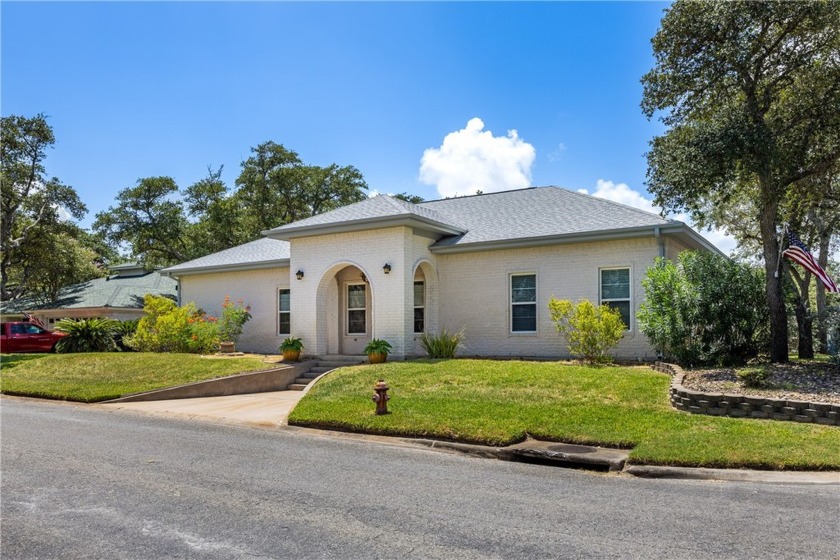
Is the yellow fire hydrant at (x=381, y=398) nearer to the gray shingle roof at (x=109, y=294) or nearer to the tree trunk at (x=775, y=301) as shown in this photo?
the tree trunk at (x=775, y=301)

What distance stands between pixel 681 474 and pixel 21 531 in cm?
661

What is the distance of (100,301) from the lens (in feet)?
88.8

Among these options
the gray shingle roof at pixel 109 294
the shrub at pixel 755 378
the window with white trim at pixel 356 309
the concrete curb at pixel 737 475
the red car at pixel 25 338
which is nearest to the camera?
the concrete curb at pixel 737 475

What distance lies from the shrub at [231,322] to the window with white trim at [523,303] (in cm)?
963

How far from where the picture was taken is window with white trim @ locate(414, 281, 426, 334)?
1836 cm

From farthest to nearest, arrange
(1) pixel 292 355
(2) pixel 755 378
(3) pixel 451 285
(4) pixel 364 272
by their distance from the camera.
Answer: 1. (3) pixel 451 285
2. (1) pixel 292 355
3. (4) pixel 364 272
4. (2) pixel 755 378

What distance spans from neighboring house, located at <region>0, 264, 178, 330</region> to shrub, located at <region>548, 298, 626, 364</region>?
1980 centimetres

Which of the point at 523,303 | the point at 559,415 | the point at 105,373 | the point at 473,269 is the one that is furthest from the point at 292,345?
the point at 559,415

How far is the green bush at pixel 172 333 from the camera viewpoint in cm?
2036

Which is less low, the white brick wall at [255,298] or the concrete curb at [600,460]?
the white brick wall at [255,298]

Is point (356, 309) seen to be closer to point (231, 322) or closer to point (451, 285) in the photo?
point (451, 285)

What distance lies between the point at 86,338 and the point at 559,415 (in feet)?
57.2

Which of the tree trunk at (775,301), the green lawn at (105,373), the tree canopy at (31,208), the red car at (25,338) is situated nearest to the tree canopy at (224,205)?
the tree canopy at (31,208)

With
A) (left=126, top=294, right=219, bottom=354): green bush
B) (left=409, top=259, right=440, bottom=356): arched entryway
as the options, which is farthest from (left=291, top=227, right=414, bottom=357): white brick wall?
(left=126, top=294, right=219, bottom=354): green bush
